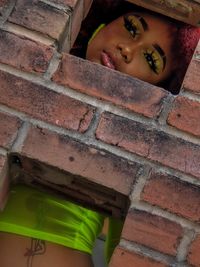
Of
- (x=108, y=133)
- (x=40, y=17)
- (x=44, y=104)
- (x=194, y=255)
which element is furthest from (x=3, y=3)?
(x=194, y=255)

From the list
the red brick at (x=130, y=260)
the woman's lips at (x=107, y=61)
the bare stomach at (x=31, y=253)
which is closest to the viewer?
the red brick at (x=130, y=260)

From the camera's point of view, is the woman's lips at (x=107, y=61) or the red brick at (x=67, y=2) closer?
the red brick at (x=67, y=2)

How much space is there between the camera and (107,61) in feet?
5.51

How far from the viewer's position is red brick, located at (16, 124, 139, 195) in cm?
127

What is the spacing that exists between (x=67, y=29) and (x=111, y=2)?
45cm

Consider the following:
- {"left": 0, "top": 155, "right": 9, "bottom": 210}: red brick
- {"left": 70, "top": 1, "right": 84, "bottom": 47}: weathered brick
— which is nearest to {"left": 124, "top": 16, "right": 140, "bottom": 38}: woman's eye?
{"left": 70, "top": 1, "right": 84, "bottom": 47}: weathered brick

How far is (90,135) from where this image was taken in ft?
4.22

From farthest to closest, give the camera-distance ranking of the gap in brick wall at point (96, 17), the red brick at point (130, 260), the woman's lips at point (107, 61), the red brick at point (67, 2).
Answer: the gap in brick wall at point (96, 17), the woman's lips at point (107, 61), the red brick at point (67, 2), the red brick at point (130, 260)

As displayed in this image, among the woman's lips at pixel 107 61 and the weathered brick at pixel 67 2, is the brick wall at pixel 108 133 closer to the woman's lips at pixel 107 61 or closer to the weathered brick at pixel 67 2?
the weathered brick at pixel 67 2

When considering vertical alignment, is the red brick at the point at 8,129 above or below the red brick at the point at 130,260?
above

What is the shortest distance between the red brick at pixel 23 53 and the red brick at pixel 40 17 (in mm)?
37

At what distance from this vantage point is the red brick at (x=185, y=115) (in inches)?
51.0

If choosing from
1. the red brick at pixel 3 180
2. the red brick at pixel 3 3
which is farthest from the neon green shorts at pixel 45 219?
the red brick at pixel 3 3

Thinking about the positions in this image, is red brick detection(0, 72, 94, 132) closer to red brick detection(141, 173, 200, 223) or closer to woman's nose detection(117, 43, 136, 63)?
red brick detection(141, 173, 200, 223)
